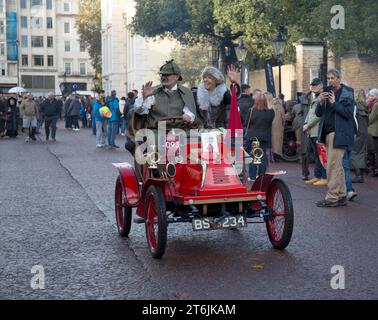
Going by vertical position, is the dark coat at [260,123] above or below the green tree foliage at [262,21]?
below

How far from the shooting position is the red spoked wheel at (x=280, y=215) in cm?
679

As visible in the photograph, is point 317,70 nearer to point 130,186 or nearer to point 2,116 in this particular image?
point 2,116

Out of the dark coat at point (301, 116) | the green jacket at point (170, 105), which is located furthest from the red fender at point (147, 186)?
the dark coat at point (301, 116)

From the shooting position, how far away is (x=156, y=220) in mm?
6785

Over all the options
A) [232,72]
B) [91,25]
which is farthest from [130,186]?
[91,25]

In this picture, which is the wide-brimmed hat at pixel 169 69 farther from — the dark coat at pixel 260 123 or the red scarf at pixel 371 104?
the red scarf at pixel 371 104

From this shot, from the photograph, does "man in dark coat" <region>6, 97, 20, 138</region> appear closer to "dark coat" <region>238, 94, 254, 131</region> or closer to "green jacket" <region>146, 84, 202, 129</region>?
"dark coat" <region>238, 94, 254, 131</region>

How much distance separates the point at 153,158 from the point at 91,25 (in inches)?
3036

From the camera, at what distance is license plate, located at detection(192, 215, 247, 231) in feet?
21.9

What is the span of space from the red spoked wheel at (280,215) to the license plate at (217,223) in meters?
0.39

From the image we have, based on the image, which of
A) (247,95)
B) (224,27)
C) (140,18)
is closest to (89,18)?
(140,18)

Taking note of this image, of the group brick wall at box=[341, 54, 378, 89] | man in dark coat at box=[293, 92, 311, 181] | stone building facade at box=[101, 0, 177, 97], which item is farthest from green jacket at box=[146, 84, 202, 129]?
stone building facade at box=[101, 0, 177, 97]
